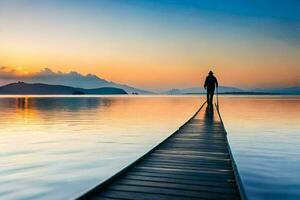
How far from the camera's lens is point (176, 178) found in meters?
6.99

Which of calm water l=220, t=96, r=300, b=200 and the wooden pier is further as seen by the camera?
calm water l=220, t=96, r=300, b=200

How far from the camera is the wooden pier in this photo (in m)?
5.87

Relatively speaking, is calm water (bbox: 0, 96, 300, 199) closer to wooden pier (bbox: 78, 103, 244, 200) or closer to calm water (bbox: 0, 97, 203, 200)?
calm water (bbox: 0, 97, 203, 200)

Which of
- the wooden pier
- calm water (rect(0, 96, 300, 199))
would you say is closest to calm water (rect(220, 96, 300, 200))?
calm water (rect(0, 96, 300, 199))

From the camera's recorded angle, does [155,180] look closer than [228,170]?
Yes

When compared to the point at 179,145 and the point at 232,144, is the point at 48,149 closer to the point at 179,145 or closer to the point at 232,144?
the point at 179,145

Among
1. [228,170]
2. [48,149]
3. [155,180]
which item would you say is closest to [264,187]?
[228,170]

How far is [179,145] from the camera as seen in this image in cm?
1152

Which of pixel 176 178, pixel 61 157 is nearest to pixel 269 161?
pixel 176 178

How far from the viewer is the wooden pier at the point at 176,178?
587 cm

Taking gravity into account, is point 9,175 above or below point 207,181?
below

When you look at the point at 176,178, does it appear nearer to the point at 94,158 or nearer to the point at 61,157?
the point at 94,158

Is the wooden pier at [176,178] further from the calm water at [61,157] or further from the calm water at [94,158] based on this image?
the calm water at [61,157]

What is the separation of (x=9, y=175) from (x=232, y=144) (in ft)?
39.9
